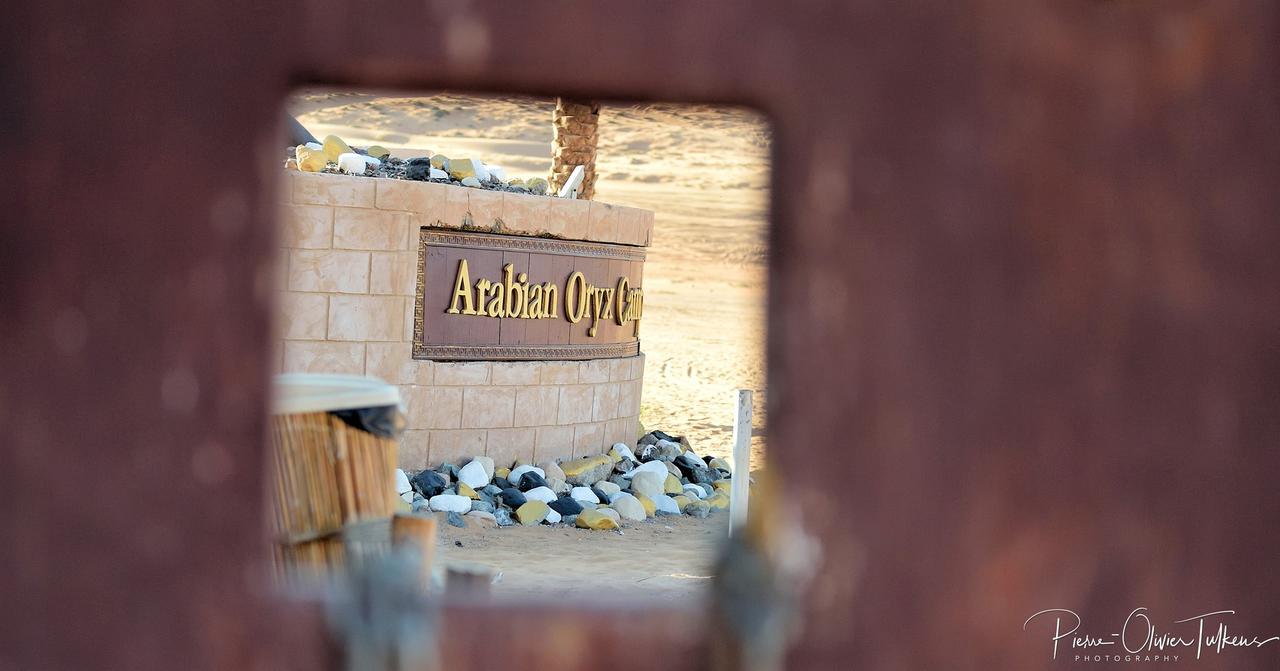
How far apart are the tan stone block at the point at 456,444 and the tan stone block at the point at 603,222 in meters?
1.72

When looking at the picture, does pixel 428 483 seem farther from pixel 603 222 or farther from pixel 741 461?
pixel 603 222

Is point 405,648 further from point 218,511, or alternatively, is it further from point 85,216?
point 85,216

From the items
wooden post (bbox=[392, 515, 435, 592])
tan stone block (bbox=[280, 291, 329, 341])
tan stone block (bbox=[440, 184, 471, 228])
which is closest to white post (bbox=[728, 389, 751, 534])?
tan stone block (bbox=[440, 184, 471, 228])

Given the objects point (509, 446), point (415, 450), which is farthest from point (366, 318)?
point (509, 446)

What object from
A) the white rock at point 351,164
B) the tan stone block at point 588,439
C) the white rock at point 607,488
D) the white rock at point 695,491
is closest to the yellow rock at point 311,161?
the white rock at point 351,164

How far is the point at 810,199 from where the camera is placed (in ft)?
3.22

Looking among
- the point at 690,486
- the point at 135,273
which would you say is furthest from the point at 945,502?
the point at 690,486

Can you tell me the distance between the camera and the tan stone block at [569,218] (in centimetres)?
816

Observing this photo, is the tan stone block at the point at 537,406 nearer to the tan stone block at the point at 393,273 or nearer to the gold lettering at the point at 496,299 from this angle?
the gold lettering at the point at 496,299

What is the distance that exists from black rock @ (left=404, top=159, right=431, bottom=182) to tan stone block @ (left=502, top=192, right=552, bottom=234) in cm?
A: 82

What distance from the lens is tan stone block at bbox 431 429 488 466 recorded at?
7719 mm

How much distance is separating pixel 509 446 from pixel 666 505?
1225mm

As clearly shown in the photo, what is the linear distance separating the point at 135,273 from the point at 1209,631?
3.25 ft

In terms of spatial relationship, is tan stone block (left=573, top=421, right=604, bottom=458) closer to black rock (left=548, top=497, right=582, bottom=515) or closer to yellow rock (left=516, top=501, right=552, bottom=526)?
black rock (left=548, top=497, right=582, bottom=515)
